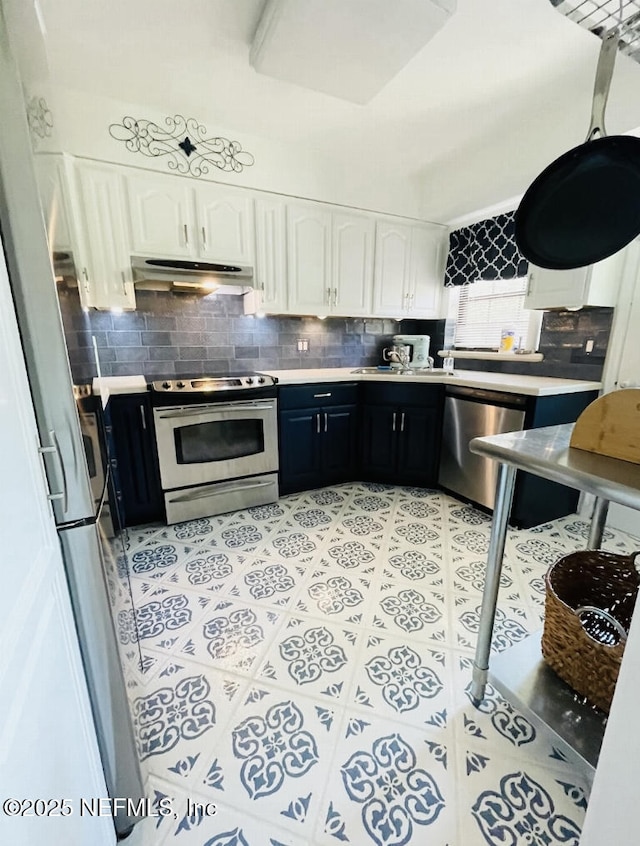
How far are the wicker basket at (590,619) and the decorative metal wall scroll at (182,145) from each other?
2981 mm

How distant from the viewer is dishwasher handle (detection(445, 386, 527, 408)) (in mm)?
2283

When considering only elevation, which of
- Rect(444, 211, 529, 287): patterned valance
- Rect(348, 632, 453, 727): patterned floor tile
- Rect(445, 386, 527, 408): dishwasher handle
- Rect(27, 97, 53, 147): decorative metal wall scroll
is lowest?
Rect(348, 632, 453, 727): patterned floor tile

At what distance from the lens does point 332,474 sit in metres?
2.99

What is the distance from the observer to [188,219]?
245 cm

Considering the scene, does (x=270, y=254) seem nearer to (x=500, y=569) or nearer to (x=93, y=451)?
(x=93, y=451)

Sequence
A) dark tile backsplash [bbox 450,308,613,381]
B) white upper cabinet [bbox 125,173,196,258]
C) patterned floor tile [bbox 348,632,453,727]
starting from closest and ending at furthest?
patterned floor tile [bbox 348,632,453,727] → white upper cabinet [bbox 125,173,196,258] → dark tile backsplash [bbox 450,308,613,381]

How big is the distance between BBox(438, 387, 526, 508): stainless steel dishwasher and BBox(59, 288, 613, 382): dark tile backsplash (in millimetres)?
665

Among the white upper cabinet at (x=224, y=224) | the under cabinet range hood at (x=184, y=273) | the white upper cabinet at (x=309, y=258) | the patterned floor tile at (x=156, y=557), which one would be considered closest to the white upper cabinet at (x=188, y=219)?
the white upper cabinet at (x=224, y=224)

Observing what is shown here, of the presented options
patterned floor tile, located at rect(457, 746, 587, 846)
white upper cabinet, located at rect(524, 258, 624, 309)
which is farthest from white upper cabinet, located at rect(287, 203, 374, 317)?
patterned floor tile, located at rect(457, 746, 587, 846)

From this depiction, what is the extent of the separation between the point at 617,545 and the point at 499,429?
0.95 metres

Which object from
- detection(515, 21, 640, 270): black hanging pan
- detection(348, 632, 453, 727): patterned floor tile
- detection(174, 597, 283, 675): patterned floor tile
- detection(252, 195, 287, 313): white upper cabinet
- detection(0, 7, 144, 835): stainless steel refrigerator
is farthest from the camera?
detection(252, 195, 287, 313): white upper cabinet

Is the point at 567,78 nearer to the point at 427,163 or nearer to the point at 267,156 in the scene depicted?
the point at 427,163

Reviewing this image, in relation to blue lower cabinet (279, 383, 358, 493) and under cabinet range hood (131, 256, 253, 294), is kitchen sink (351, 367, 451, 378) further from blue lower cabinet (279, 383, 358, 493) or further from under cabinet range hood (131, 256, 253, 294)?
under cabinet range hood (131, 256, 253, 294)

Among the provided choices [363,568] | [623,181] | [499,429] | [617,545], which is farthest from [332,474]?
[623,181]
